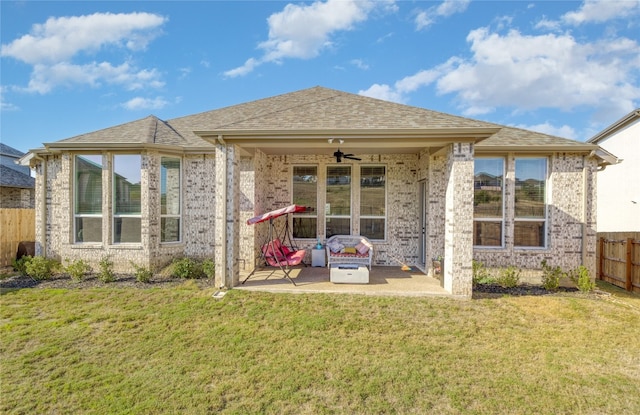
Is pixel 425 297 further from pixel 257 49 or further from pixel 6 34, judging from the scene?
pixel 6 34

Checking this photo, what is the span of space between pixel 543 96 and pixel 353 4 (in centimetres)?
2408

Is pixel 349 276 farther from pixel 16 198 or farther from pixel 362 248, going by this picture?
pixel 16 198

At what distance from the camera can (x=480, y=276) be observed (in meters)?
7.27

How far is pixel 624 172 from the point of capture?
13352mm

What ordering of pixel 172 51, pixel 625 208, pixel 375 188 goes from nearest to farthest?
pixel 375 188 < pixel 172 51 < pixel 625 208

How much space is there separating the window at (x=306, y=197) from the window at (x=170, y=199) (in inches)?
133

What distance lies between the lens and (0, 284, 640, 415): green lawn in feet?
10.4

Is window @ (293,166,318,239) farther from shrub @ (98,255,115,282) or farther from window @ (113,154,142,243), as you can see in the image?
shrub @ (98,255,115,282)

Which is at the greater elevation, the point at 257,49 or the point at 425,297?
the point at 257,49

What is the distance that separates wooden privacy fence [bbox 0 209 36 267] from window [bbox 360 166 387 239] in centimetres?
1062

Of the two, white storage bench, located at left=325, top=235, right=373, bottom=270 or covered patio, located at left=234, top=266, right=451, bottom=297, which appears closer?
covered patio, located at left=234, top=266, right=451, bottom=297

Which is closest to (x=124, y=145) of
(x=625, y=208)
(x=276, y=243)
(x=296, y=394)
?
(x=276, y=243)

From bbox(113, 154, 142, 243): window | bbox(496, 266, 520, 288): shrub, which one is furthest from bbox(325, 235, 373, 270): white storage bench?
bbox(113, 154, 142, 243): window

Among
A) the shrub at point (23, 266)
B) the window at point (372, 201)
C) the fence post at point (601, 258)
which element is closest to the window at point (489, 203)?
the window at point (372, 201)
